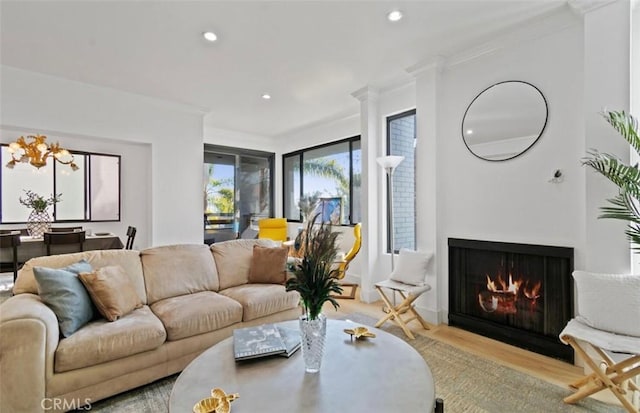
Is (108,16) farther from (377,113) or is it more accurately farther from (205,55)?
(377,113)

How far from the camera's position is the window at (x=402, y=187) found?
4.27m

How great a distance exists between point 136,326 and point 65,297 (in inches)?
19.3

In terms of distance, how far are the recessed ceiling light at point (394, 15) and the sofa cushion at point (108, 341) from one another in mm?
3085

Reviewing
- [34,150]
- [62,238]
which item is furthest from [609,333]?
[34,150]

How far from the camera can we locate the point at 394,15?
265 cm

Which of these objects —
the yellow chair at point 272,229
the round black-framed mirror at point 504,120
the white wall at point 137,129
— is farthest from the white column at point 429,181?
the yellow chair at point 272,229

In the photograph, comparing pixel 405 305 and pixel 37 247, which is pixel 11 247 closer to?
pixel 37 247

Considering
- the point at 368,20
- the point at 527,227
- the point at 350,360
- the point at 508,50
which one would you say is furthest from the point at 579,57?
the point at 350,360

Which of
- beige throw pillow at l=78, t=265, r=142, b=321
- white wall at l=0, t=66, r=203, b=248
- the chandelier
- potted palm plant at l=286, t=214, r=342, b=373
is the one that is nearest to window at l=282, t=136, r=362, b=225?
white wall at l=0, t=66, r=203, b=248

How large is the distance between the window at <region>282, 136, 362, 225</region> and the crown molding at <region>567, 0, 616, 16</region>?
3115mm

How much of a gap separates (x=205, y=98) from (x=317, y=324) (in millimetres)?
4125

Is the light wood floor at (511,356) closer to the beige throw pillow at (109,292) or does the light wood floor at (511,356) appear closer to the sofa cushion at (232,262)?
the sofa cushion at (232,262)

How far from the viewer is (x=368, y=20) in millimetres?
2721

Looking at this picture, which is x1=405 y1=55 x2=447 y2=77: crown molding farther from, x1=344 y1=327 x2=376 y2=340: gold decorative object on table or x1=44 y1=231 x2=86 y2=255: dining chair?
x1=44 y1=231 x2=86 y2=255: dining chair
